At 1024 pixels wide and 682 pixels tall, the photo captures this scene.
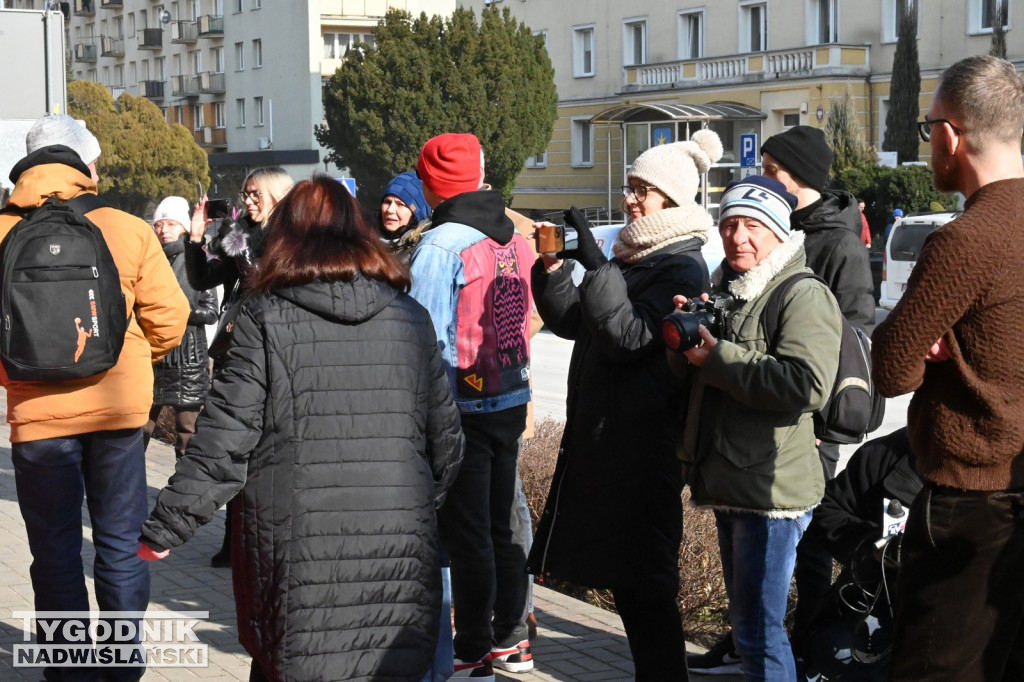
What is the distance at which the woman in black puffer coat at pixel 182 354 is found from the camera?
286 inches

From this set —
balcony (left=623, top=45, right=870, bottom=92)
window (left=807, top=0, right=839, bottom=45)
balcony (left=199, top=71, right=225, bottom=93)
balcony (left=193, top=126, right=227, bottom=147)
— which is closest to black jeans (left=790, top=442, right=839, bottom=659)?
balcony (left=623, top=45, right=870, bottom=92)

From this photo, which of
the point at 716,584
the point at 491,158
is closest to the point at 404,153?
the point at 491,158

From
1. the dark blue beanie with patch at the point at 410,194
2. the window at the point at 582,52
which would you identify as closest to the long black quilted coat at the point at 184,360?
the dark blue beanie with patch at the point at 410,194

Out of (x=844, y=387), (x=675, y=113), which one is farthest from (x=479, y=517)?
(x=675, y=113)

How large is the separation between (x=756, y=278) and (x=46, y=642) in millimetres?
2954

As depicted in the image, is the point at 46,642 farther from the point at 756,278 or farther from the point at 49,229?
the point at 756,278

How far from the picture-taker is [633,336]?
166 inches

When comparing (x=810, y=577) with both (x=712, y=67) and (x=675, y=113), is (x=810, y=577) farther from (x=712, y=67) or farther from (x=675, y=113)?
(x=712, y=67)

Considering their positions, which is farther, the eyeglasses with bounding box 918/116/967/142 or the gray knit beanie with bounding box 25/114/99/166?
the gray knit beanie with bounding box 25/114/99/166

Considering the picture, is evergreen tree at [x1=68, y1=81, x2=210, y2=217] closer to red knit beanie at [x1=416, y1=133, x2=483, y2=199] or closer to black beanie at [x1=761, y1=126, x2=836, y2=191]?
red knit beanie at [x1=416, y1=133, x2=483, y2=199]

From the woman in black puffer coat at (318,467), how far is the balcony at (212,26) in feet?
231

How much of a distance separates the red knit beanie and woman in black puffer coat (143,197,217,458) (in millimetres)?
2553

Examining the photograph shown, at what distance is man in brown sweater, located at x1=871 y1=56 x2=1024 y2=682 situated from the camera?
3020mm

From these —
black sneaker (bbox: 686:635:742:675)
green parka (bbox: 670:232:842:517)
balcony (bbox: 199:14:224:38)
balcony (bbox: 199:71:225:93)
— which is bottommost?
black sneaker (bbox: 686:635:742:675)
